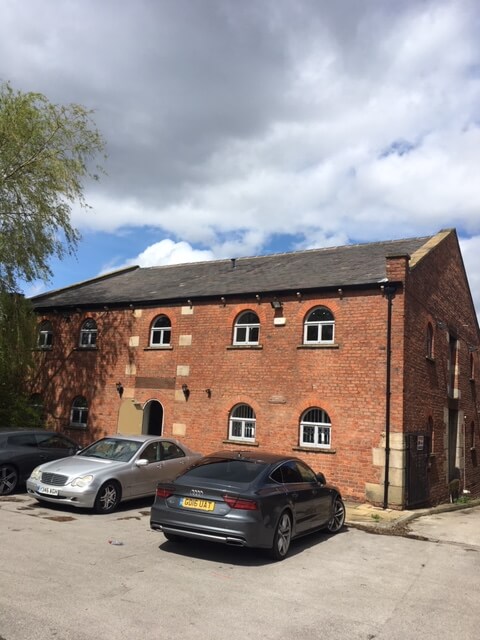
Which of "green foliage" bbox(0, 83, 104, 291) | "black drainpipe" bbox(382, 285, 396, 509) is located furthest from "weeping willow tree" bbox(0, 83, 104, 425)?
"black drainpipe" bbox(382, 285, 396, 509)

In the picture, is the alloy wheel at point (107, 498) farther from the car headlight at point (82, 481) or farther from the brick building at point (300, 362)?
the brick building at point (300, 362)

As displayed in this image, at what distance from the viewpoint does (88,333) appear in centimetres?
2000

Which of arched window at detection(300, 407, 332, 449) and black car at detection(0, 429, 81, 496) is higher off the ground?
arched window at detection(300, 407, 332, 449)

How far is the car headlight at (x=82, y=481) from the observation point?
30.9 ft

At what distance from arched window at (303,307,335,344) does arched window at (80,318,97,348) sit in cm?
832

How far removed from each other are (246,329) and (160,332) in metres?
3.45

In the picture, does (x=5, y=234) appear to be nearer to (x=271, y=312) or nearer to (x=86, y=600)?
(x=271, y=312)

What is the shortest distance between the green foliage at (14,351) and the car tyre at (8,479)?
244 inches

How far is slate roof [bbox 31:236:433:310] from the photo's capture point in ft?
52.5

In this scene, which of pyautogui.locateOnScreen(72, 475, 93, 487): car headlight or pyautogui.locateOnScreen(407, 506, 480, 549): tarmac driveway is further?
pyautogui.locateOnScreen(407, 506, 480, 549): tarmac driveway

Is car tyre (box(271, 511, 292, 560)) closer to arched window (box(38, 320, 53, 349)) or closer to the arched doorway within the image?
the arched doorway

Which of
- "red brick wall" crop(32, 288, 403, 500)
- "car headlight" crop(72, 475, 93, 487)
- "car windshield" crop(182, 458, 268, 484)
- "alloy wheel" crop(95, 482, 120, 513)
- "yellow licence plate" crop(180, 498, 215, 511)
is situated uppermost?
"red brick wall" crop(32, 288, 403, 500)

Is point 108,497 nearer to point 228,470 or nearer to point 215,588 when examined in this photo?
point 228,470

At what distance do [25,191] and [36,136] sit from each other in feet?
5.38
